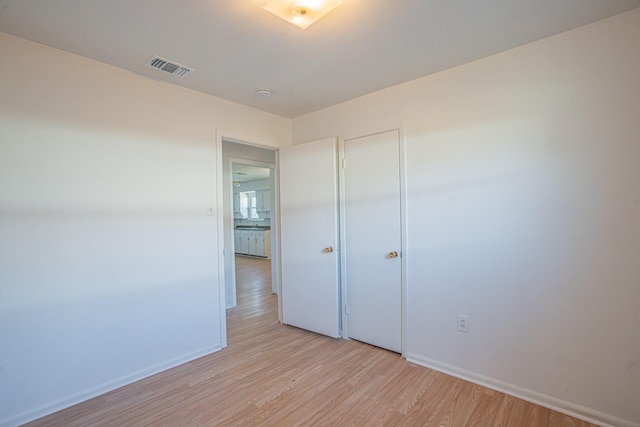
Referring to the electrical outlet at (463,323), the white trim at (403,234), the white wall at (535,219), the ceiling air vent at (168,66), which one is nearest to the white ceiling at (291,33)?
the ceiling air vent at (168,66)

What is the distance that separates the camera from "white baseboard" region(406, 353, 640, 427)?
186 centimetres

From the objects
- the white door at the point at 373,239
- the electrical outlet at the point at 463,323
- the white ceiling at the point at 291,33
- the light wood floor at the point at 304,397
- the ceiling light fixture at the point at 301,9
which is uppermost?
the white ceiling at the point at 291,33

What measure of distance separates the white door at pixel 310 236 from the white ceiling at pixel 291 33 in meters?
0.97

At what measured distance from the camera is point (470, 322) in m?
2.39

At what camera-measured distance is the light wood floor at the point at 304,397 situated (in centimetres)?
196

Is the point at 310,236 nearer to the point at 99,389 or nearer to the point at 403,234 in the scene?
the point at 403,234

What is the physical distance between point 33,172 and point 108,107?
0.69m

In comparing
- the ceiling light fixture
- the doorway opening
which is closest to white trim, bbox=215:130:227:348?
the doorway opening

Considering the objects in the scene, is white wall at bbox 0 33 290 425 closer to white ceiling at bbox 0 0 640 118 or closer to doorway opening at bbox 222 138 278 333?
white ceiling at bbox 0 0 640 118

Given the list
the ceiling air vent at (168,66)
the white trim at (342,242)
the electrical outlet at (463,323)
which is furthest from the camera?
the white trim at (342,242)

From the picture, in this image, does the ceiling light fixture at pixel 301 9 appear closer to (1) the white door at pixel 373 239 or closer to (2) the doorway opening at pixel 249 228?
(1) the white door at pixel 373 239

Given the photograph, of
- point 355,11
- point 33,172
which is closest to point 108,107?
point 33,172

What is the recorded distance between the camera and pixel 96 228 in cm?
226

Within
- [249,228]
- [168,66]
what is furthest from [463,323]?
[249,228]
